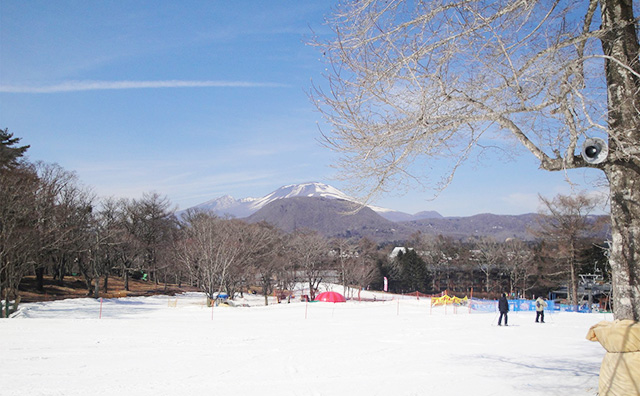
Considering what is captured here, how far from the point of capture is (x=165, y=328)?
17609mm

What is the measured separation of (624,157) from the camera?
588cm

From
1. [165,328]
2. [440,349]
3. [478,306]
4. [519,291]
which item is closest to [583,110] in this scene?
[440,349]

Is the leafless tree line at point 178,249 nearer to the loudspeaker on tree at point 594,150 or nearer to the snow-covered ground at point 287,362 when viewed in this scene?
the snow-covered ground at point 287,362

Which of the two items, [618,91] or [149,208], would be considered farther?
[149,208]

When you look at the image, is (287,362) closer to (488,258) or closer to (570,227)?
(570,227)

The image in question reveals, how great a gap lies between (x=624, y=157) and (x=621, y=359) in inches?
96.3

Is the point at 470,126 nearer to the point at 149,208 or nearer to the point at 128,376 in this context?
the point at 128,376

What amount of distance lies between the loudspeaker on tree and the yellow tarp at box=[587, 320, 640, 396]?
201 centimetres

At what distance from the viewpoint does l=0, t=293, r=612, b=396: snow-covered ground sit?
25.2ft

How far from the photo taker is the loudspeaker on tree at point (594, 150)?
5.92 metres

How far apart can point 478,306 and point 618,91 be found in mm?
32435

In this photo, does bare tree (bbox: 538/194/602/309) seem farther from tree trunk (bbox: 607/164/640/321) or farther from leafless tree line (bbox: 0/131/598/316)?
tree trunk (bbox: 607/164/640/321)

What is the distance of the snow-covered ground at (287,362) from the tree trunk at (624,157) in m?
2.01

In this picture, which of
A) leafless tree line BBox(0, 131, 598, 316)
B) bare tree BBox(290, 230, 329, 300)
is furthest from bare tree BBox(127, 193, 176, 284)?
bare tree BBox(290, 230, 329, 300)
